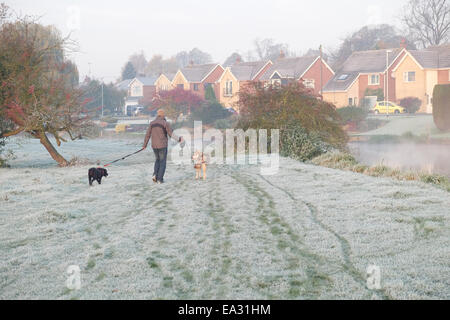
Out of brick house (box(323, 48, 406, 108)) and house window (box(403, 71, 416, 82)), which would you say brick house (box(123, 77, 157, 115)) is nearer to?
brick house (box(323, 48, 406, 108))

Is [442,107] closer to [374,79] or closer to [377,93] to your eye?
[377,93]

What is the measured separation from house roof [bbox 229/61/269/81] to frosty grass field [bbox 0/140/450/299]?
63.7 metres

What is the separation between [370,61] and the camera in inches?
2581

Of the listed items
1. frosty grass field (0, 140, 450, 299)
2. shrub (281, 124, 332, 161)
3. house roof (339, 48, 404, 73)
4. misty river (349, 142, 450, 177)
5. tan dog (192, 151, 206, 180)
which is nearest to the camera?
frosty grass field (0, 140, 450, 299)

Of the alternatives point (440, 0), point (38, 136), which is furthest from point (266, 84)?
point (440, 0)

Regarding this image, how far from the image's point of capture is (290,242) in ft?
24.5

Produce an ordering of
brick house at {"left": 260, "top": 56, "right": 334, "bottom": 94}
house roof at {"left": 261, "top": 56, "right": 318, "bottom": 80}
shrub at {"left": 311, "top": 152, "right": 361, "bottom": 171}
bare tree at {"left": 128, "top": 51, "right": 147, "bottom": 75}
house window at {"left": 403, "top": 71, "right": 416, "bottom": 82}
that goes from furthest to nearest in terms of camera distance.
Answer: bare tree at {"left": 128, "top": 51, "right": 147, "bottom": 75} < house roof at {"left": 261, "top": 56, "right": 318, "bottom": 80} < brick house at {"left": 260, "top": 56, "right": 334, "bottom": 94} < house window at {"left": 403, "top": 71, "right": 416, "bottom": 82} < shrub at {"left": 311, "top": 152, "right": 361, "bottom": 171}

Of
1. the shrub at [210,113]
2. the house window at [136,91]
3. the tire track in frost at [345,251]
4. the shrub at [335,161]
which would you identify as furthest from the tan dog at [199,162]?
the house window at [136,91]

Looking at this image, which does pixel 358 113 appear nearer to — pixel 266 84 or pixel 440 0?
pixel 266 84

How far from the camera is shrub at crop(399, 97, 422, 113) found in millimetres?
56875

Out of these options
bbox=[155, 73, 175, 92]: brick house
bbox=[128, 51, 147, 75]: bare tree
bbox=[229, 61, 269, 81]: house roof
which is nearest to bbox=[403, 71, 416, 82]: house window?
bbox=[229, 61, 269, 81]: house roof

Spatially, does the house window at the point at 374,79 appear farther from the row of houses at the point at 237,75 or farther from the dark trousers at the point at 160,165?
the dark trousers at the point at 160,165

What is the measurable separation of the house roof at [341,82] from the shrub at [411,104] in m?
6.81
